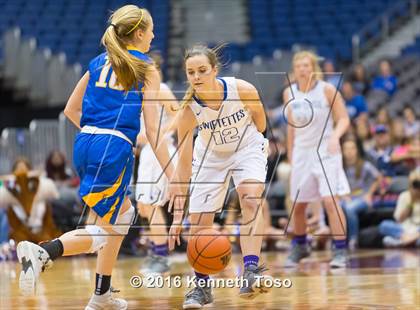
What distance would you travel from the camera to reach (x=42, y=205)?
10.7 meters

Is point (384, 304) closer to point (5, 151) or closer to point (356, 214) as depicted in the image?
point (356, 214)

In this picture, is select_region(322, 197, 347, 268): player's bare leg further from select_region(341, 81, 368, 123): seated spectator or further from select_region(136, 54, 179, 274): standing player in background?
select_region(341, 81, 368, 123): seated spectator

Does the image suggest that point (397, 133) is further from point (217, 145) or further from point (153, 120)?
point (153, 120)

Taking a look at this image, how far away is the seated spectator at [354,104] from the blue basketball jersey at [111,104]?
8419 millimetres

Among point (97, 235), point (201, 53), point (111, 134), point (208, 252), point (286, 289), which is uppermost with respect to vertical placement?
point (201, 53)

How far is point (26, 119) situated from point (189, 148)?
11813 mm

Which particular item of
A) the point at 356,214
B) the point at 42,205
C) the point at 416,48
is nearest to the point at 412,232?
the point at 356,214

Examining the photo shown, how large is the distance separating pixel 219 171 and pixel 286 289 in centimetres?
115

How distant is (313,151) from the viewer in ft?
27.4

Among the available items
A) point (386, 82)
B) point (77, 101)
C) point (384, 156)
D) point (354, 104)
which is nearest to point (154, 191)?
point (77, 101)

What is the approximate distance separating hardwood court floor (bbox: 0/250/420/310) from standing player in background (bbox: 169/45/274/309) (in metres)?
0.53

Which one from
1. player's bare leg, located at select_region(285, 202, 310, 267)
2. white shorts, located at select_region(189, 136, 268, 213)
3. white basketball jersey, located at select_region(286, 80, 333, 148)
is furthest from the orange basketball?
white basketball jersey, located at select_region(286, 80, 333, 148)

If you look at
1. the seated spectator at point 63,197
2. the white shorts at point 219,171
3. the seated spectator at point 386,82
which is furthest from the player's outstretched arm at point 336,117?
the seated spectator at point 386,82

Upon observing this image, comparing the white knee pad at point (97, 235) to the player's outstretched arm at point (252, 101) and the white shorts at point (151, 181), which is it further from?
the white shorts at point (151, 181)
